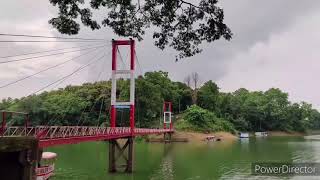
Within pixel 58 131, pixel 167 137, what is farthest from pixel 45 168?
pixel 167 137

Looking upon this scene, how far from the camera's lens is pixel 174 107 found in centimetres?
9769

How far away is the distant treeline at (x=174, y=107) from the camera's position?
7738 cm

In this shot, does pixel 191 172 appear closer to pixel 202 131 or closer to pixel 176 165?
pixel 176 165

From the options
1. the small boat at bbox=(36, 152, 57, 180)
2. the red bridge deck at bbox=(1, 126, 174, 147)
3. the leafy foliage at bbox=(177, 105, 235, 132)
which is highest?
the leafy foliage at bbox=(177, 105, 235, 132)

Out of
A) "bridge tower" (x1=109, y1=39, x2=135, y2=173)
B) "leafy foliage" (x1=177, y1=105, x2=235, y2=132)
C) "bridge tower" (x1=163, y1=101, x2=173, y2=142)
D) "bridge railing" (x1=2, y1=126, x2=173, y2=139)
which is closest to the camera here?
"bridge railing" (x1=2, y1=126, x2=173, y2=139)

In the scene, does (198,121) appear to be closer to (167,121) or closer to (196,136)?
(196,136)

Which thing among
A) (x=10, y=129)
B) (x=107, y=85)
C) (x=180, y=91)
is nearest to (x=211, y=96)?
(x=180, y=91)

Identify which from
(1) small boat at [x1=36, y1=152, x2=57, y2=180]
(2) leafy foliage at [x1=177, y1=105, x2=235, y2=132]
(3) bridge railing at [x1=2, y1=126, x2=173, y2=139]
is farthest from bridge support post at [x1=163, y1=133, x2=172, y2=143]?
(1) small boat at [x1=36, y1=152, x2=57, y2=180]

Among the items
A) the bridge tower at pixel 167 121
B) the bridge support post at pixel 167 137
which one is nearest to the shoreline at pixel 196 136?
the bridge support post at pixel 167 137

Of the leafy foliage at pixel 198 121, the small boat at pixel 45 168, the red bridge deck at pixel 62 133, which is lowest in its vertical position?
the small boat at pixel 45 168

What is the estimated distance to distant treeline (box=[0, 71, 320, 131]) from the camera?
7738 centimetres

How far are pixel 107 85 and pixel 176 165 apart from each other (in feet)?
167

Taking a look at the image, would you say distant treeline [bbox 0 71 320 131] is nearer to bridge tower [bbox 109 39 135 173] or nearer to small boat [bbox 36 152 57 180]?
bridge tower [bbox 109 39 135 173]

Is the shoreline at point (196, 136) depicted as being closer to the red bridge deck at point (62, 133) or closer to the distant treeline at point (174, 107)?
the distant treeline at point (174, 107)
